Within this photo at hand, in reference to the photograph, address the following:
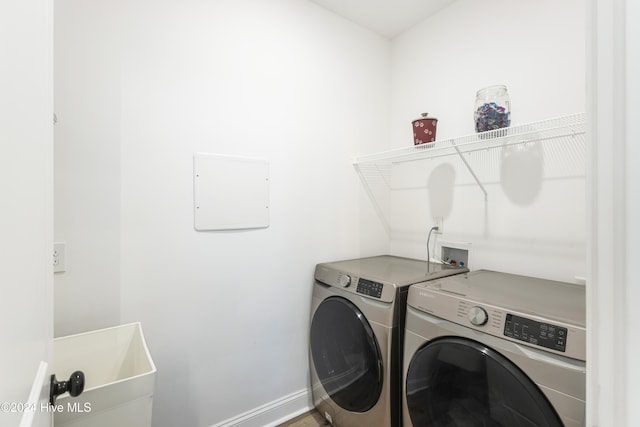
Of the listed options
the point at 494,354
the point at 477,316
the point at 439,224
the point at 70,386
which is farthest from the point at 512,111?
the point at 70,386

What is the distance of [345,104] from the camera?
206cm

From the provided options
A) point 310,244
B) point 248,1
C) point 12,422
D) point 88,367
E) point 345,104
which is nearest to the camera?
point 12,422

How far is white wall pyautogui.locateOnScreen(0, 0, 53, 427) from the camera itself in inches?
14.2

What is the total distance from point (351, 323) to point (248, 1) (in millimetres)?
1864

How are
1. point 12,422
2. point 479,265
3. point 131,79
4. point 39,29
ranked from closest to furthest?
point 12,422 < point 39,29 < point 131,79 < point 479,265

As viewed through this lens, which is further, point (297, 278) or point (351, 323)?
point (297, 278)

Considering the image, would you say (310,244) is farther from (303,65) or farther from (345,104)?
(303,65)

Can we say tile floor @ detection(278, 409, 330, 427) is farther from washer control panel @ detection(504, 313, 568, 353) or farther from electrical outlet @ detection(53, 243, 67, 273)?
electrical outlet @ detection(53, 243, 67, 273)

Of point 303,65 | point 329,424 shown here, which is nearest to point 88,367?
point 329,424

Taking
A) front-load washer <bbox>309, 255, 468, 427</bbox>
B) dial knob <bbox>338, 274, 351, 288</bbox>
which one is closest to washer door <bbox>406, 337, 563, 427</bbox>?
front-load washer <bbox>309, 255, 468, 427</bbox>

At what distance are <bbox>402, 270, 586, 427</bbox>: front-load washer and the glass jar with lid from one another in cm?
A: 78

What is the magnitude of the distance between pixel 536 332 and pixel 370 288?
0.68m

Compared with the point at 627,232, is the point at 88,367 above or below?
below

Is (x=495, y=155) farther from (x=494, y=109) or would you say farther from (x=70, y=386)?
(x=70, y=386)
